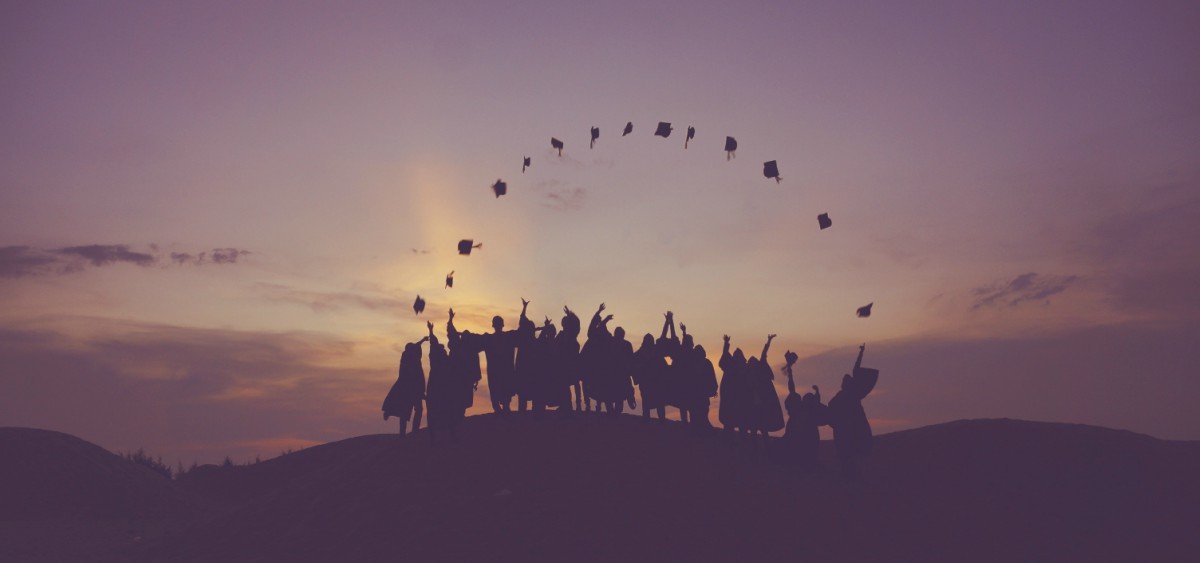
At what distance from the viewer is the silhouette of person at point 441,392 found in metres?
19.1

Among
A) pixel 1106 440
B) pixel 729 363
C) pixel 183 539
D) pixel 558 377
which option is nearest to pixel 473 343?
pixel 558 377

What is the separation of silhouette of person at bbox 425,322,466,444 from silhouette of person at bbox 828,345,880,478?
8.96 meters

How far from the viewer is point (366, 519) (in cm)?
1667

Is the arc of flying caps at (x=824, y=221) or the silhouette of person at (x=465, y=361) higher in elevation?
the arc of flying caps at (x=824, y=221)

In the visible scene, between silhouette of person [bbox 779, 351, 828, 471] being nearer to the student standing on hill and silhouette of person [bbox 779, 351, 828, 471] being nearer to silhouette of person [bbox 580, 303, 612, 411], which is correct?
the student standing on hill

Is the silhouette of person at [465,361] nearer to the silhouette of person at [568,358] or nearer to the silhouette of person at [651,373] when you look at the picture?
the silhouette of person at [568,358]

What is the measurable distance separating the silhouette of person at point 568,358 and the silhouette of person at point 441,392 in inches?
97.0

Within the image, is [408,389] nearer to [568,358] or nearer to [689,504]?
[568,358]

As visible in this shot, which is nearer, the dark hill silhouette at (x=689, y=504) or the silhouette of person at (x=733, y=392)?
the dark hill silhouette at (x=689, y=504)

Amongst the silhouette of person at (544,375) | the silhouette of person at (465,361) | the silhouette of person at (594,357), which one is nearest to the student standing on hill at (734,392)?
the silhouette of person at (594,357)

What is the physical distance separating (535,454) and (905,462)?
1059 centimetres

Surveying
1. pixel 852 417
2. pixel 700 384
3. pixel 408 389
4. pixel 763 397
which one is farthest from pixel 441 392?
pixel 852 417

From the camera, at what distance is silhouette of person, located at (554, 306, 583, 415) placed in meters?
20.2

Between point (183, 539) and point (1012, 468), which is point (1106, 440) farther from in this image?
point (183, 539)
